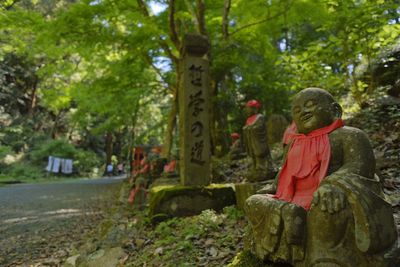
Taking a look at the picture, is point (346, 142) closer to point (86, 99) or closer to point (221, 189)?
point (221, 189)

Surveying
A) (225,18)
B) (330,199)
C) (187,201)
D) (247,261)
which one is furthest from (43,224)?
(225,18)

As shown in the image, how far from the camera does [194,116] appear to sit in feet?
21.9

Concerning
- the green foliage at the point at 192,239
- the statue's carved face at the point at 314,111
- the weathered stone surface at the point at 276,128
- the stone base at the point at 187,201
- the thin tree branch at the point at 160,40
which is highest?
the thin tree branch at the point at 160,40

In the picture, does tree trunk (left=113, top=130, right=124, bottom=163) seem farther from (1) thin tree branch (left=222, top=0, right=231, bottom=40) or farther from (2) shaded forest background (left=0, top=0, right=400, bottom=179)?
(1) thin tree branch (left=222, top=0, right=231, bottom=40)

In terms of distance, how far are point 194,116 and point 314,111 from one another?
4190mm

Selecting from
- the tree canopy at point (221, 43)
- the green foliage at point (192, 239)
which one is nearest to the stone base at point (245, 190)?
the green foliage at point (192, 239)

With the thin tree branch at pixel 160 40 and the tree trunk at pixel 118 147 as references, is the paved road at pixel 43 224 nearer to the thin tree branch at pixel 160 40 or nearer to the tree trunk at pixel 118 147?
the thin tree branch at pixel 160 40

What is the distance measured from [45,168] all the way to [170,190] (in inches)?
762

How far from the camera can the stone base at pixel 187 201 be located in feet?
20.2

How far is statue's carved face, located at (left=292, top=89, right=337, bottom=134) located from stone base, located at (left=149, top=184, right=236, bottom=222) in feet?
12.7

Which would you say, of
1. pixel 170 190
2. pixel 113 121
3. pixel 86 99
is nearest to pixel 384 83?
pixel 170 190

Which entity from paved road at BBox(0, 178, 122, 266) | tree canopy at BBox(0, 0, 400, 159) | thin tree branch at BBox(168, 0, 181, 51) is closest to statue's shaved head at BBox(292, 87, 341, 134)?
paved road at BBox(0, 178, 122, 266)

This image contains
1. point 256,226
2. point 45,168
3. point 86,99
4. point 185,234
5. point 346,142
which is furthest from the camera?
point 45,168

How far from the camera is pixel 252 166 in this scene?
5.95 metres
